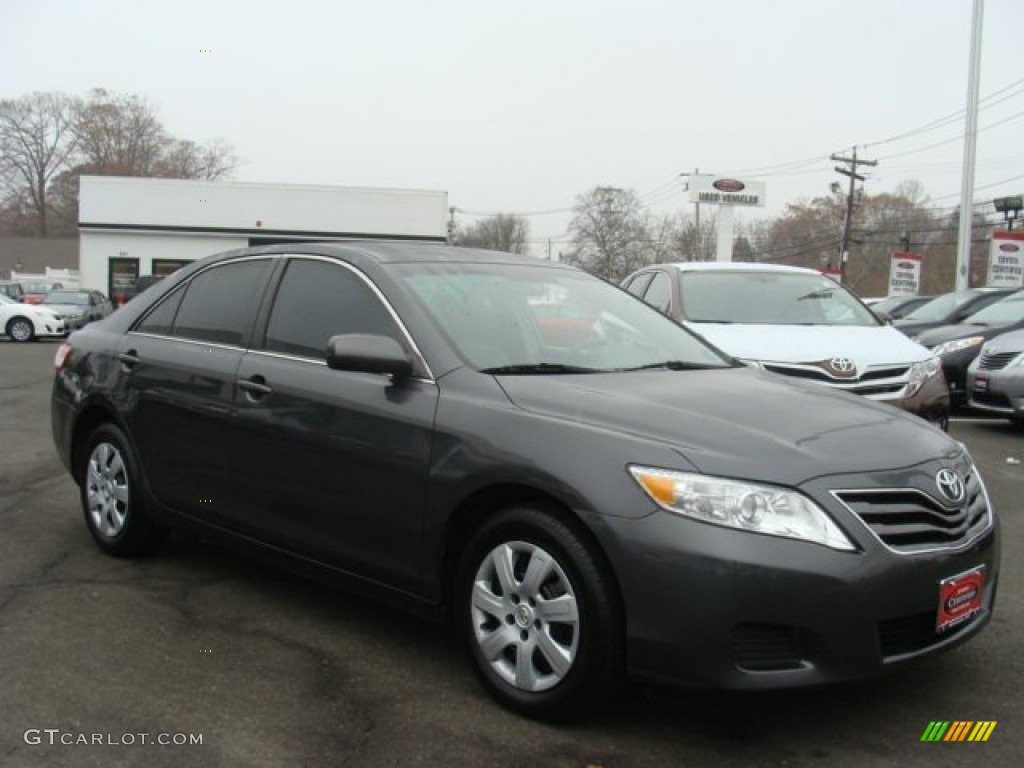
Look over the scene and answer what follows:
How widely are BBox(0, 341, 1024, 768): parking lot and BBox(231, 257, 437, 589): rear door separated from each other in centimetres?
43

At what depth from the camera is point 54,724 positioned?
3078 millimetres

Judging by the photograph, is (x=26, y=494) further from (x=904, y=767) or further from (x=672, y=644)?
(x=904, y=767)

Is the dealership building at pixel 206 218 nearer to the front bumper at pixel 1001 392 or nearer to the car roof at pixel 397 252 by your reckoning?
the front bumper at pixel 1001 392

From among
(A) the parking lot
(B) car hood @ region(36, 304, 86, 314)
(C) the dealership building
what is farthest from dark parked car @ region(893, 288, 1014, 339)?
(C) the dealership building

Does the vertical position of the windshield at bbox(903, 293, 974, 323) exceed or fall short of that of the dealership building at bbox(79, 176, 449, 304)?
it falls short

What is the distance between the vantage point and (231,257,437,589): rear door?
3.43m

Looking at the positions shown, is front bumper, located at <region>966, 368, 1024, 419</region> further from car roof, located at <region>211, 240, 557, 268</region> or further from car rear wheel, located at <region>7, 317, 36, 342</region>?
car rear wheel, located at <region>7, 317, 36, 342</region>

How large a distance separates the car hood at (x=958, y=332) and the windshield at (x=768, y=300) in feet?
12.8

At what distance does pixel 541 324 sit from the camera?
394 centimetres

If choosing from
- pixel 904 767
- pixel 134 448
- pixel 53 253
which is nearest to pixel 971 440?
pixel 904 767

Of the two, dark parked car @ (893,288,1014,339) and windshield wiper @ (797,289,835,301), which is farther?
dark parked car @ (893,288,1014,339)

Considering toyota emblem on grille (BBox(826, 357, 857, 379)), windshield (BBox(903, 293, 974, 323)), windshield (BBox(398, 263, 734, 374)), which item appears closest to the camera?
windshield (BBox(398, 263, 734, 374))

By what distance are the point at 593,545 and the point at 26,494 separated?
192 inches

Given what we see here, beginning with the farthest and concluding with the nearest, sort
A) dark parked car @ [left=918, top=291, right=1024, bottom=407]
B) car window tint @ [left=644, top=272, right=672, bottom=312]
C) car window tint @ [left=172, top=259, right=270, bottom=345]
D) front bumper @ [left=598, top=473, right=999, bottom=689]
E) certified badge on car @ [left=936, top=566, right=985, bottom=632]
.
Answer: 1. dark parked car @ [left=918, top=291, right=1024, bottom=407]
2. car window tint @ [left=644, top=272, right=672, bottom=312]
3. car window tint @ [left=172, top=259, right=270, bottom=345]
4. certified badge on car @ [left=936, top=566, right=985, bottom=632]
5. front bumper @ [left=598, top=473, right=999, bottom=689]
